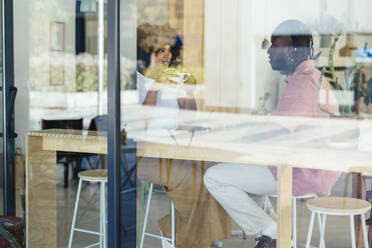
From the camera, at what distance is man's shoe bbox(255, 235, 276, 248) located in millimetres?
2627

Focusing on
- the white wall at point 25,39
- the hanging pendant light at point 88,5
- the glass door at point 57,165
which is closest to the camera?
the glass door at point 57,165

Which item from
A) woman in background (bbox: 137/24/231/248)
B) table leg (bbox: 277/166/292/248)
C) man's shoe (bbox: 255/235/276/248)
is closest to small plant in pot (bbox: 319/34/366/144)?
table leg (bbox: 277/166/292/248)

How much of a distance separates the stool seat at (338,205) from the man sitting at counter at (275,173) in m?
0.05

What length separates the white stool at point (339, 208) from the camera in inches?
100

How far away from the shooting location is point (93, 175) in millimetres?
3141

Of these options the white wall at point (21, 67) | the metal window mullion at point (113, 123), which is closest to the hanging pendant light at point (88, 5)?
the white wall at point (21, 67)

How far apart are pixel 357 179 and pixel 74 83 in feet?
17.2

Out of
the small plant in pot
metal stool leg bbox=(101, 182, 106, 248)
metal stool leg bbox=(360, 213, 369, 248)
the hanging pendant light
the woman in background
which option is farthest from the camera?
the hanging pendant light

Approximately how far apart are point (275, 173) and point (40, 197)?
60.4 inches

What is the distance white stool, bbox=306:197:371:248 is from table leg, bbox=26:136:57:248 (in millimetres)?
1588

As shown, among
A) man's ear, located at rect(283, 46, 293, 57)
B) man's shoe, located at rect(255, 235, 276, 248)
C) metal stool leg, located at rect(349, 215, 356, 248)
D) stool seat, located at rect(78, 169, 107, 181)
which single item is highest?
man's ear, located at rect(283, 46, 293, 57)

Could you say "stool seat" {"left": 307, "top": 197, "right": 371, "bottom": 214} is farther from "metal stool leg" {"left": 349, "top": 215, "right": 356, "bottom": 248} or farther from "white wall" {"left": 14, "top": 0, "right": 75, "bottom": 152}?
"white wall" {"left": 14, "top": 0, "right": 75, "bottom": 152}

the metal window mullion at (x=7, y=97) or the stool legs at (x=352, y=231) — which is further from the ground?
the metal window mullion at (x=7, y=97)

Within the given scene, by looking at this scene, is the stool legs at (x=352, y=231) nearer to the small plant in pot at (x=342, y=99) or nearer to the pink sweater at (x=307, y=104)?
the pink sweater at (x=307, y=104)
